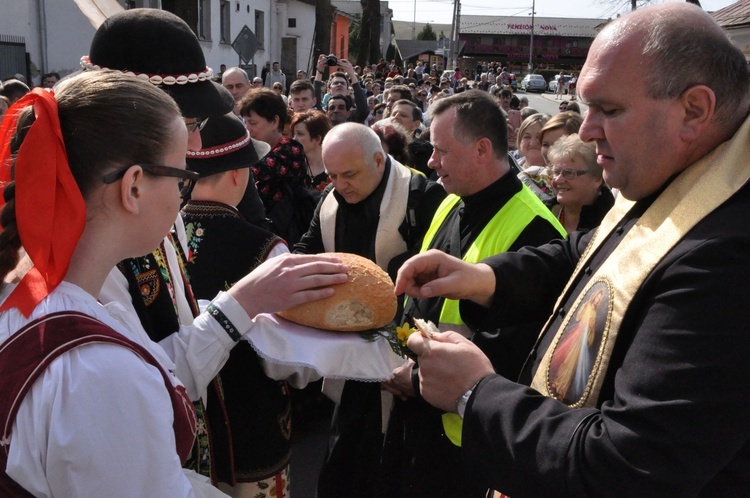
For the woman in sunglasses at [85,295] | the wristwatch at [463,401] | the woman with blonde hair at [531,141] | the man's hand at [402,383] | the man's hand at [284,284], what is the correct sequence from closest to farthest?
the woman in sunglasses at [85,295]
the wristwatch at [463,401]
the man's hand at [284,284]
the man's hand at [402,383]
the woman with blonde hair at [531,141]

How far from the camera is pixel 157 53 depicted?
2287mm

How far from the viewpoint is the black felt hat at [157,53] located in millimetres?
2252

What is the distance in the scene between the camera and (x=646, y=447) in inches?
55.6

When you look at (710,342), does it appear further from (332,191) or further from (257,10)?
(257,10)

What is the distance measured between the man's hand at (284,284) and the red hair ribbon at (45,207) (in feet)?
2.73

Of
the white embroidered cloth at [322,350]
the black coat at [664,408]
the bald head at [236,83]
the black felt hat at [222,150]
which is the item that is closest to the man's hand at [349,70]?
the bald head at [236,83]

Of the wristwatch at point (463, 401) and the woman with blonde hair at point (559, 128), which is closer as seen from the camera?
the wristwatch at point (463, 401)

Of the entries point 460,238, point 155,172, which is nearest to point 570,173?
point 460,238

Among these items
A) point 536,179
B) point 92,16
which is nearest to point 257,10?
point 536,179

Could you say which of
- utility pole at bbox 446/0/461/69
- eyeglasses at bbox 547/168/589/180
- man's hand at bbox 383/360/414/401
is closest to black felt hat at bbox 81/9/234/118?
man's hand at bbox 383/360/414/401

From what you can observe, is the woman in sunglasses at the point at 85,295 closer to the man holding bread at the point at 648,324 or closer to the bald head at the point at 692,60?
the man holding bread at the point at 648,324

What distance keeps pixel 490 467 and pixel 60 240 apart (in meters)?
1.16

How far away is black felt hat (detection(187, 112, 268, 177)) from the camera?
112 inches

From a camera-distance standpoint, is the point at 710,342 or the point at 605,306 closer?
the point at 710,342
